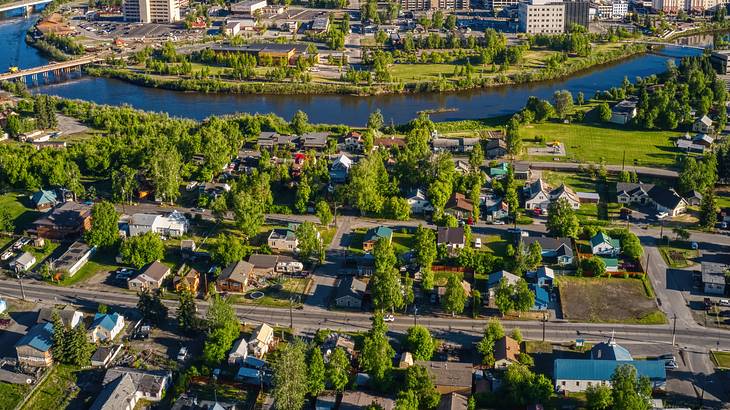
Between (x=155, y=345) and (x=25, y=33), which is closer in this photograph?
(x=155, y=345)

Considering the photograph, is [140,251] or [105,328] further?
[140,251]

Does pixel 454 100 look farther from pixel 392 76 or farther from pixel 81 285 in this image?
pixel 81 285

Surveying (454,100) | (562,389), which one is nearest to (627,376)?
(562,389)

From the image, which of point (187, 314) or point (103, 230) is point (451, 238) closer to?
point (187, 314)

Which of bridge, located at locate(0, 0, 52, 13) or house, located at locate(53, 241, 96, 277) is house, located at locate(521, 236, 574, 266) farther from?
bridge, located at locate(0, 0, 52, 13)

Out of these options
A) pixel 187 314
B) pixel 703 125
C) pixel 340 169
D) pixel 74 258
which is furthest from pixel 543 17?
pixel 187 314

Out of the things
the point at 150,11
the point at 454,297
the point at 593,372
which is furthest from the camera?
the point at 150,11

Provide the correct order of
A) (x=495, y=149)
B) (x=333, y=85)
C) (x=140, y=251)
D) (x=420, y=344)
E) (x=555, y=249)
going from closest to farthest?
(x=420, y=344)
(x=140, y=251)
(x=555, y=249)
(x=495, y=149)
(x=333, y=85)

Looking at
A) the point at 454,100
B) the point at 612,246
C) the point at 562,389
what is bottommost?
the point at 562,389
